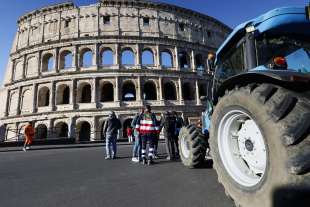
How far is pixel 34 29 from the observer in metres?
32.1

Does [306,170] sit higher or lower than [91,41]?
lower

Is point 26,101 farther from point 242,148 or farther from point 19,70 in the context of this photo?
point 242,148

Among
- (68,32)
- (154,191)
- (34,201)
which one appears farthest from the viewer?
(68,32)

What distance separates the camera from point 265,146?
1.95m

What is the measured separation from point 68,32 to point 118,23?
6.61 metres

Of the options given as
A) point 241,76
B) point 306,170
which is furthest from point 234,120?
point 306,170

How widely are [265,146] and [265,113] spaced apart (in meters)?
0.28

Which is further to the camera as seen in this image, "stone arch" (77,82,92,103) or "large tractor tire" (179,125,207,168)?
"stone arch" (77,82,92,103)

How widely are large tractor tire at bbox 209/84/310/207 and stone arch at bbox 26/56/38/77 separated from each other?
3247 centimetres

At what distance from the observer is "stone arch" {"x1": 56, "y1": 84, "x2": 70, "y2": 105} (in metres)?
28.6

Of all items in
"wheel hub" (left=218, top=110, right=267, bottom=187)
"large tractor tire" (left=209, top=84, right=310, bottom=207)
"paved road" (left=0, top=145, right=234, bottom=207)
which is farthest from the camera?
"paved road" (left=0, top=145, right=234, bottom=207)

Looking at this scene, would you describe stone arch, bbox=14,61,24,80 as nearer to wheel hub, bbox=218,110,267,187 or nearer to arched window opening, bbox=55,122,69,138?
arched window opening, bbox=55,122,69,138

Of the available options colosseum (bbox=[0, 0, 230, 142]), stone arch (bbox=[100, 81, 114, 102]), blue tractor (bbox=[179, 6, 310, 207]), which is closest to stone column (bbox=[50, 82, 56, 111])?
colosseum (bbox=[0, 0, 230, 142])

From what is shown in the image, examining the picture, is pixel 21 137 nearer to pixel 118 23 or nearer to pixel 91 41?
pixel 91 41
